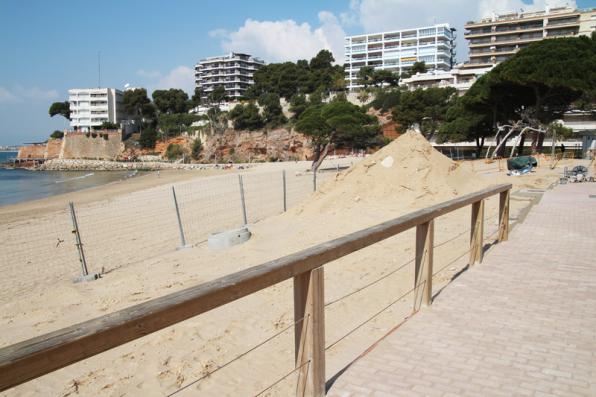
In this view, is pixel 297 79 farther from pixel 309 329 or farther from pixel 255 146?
pixel 309 329

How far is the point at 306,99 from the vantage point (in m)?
79.9

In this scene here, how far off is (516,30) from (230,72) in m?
76.6

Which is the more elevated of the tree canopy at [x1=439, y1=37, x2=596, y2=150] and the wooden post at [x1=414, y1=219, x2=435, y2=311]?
the tree canopy at [x1=439, y1=37, x2=596, y2=150]

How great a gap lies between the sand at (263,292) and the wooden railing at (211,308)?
65 centimetres

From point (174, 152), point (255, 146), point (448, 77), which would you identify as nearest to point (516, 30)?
point (448, 77)

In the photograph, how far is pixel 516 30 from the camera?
8200cm

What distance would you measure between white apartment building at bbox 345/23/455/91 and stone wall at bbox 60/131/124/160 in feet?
168

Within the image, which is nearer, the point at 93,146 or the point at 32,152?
the point at 93,146

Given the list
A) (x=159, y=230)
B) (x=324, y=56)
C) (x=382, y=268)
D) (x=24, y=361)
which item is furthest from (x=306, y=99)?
(x=24, y=361)

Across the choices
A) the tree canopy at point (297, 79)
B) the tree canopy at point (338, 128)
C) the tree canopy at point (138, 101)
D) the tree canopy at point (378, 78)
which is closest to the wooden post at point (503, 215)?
the tree canopy at point (338, 128)

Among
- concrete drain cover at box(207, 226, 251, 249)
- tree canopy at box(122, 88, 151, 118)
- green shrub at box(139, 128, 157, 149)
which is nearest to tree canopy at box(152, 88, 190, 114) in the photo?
tree canopy at box(122, 88, 151, 118)

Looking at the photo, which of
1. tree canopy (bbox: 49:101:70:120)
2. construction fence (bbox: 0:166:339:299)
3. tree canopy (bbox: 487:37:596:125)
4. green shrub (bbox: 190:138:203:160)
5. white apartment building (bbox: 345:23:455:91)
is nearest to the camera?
construction fence (bbox: 0:166:339:299)

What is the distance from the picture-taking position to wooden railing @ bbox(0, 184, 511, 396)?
4.67 feet

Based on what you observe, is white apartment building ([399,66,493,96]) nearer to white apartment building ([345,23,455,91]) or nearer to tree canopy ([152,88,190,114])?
white apartment building ([345,23,455,91])
